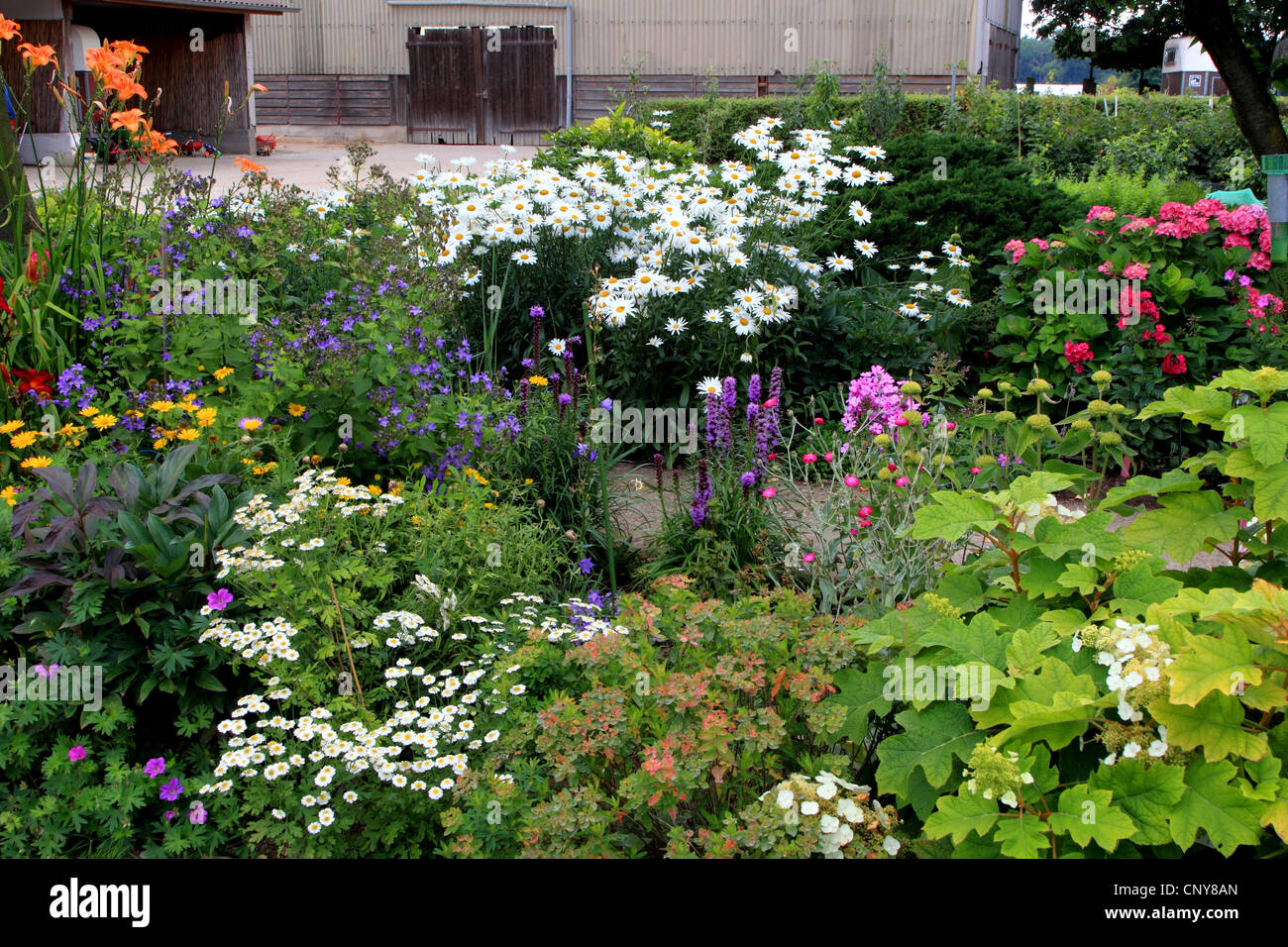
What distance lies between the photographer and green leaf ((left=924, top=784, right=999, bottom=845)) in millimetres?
1806

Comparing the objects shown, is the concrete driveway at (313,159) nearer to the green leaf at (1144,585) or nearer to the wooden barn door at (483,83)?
the wooden barn door at (483,83)

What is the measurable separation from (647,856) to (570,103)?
88.3 feet

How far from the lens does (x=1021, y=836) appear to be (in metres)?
1.75

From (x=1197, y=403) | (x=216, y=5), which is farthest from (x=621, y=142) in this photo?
(x=216, y=5)

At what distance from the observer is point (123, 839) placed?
2.55 metres

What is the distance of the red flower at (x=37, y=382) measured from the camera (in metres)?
3.73

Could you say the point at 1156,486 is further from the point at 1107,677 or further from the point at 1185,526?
the point at 1107,677

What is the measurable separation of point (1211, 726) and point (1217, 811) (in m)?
0.14

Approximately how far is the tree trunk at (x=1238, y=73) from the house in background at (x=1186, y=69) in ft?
84.7

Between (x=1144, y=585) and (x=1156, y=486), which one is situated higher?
(x=1156, y=486)

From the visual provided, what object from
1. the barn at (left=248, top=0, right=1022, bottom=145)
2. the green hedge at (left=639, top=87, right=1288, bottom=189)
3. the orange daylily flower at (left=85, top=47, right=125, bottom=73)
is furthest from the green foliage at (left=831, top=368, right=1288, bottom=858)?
the barn at (left=248, top=0, right=1022, bottom=145)

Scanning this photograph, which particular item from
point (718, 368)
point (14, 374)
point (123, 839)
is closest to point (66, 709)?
point (123, 839)

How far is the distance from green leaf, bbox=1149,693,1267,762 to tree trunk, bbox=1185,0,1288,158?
7.02m

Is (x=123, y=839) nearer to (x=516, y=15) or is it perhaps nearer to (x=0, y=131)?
(x=0, y=131)
